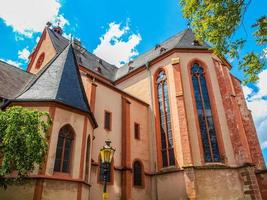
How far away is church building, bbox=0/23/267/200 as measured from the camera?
11.5 meters

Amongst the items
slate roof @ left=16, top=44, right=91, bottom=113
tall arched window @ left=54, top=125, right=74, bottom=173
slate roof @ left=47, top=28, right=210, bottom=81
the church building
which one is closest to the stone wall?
the church building

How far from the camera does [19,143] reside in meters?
8.14

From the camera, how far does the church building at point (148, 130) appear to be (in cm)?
1152

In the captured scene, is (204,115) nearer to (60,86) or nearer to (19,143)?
(60,86)

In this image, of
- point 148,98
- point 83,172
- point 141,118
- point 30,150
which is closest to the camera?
point 30,150

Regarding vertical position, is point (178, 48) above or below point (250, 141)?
above

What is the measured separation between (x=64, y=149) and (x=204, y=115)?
1209 cm

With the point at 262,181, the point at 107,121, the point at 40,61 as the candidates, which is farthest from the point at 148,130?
the point at 40,61

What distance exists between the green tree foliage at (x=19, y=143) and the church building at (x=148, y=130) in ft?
6.35

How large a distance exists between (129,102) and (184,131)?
4.99 meters

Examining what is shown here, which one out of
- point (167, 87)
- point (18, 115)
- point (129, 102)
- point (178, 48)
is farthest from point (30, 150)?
point (178, 48)

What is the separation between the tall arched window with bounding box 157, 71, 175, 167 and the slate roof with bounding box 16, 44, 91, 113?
8301mm

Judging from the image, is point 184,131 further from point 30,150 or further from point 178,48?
point 30,150

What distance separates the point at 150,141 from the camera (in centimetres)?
2019
